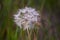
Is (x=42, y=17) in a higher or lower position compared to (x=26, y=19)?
higher

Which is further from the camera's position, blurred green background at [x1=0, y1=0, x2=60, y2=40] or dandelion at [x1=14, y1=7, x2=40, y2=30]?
blurred green background at [x1=0, y1=0, x2=60, y2=40]

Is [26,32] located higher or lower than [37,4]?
lower

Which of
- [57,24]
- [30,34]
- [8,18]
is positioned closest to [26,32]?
[30,34]

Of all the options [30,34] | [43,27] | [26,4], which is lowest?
[30,34]

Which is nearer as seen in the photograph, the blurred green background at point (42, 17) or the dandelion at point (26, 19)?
the dandelion at point (26, 19)

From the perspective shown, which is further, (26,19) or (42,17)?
(42,17)

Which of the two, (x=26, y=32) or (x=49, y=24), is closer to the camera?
(x=26, y=32)

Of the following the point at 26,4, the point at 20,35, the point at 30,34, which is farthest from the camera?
the point at 26,4

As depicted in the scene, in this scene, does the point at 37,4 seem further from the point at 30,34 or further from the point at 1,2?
the point at 30,34
